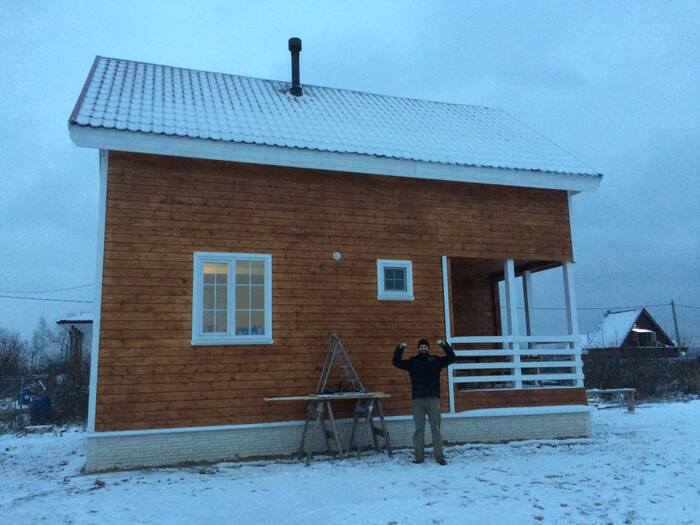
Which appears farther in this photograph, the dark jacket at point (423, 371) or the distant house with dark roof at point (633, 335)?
the distant house with dark roof at point (633, 335)

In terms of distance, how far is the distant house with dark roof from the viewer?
36.3 metres

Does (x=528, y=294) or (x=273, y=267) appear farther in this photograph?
(x=528, y=294)

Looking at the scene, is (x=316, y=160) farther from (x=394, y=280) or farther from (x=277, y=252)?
(x=394, y=280)

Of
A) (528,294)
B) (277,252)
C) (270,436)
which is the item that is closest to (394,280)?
(277,252)

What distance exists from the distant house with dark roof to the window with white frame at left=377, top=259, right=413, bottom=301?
28336 millimetres

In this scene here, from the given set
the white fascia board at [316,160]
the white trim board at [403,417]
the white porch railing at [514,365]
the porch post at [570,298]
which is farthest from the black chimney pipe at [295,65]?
the white trim board at [403,417]

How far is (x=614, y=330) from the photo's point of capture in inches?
1487

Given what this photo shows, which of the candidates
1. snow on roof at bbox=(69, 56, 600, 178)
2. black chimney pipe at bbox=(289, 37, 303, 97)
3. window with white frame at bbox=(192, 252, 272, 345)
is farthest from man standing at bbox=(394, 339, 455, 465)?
black chimney pipe at bbox=(289, 37, 303, 97)

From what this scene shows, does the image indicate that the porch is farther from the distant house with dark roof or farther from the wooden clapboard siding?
the distant house with dark roof

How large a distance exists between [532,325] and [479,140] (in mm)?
4042

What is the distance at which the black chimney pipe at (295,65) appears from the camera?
12586 millimetres

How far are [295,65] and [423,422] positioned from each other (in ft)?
26.4

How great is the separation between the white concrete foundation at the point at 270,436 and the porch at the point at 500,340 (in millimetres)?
214

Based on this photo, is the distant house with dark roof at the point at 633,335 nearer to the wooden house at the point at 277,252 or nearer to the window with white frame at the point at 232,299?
the wooden house at the point at 277,252
